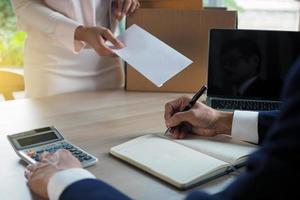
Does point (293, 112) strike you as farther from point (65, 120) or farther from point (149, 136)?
point (65, 120)

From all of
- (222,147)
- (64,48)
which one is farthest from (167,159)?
(64,48)

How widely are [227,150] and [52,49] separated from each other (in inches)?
34.2

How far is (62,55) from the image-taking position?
5.32ft

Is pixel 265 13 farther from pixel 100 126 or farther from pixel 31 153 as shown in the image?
pixel 31 153

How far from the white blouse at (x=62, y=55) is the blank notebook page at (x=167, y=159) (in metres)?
0.58

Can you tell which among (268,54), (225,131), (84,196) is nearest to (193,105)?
(225,131)

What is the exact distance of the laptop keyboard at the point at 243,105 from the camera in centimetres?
137

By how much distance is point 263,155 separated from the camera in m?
0.51

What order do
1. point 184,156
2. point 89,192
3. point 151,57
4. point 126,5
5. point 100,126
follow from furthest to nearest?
point 126,5, point 151,57, point 100,126, point 184,156, point 89,192

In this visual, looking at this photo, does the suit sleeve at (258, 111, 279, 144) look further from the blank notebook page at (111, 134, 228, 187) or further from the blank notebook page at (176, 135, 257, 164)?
the blank notebook page at (111, 134, 228, 187)

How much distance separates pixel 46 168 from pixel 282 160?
0.52m

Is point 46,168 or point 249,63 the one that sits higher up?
point 249,63

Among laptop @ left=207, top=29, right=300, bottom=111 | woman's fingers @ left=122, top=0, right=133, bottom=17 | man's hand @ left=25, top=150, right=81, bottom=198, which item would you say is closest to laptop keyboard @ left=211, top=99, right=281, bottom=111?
laptop @ left=207, top=29, right=300, bottom=111

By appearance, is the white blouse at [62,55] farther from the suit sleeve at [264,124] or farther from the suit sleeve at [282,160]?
the suit sleeve at [282,160]
